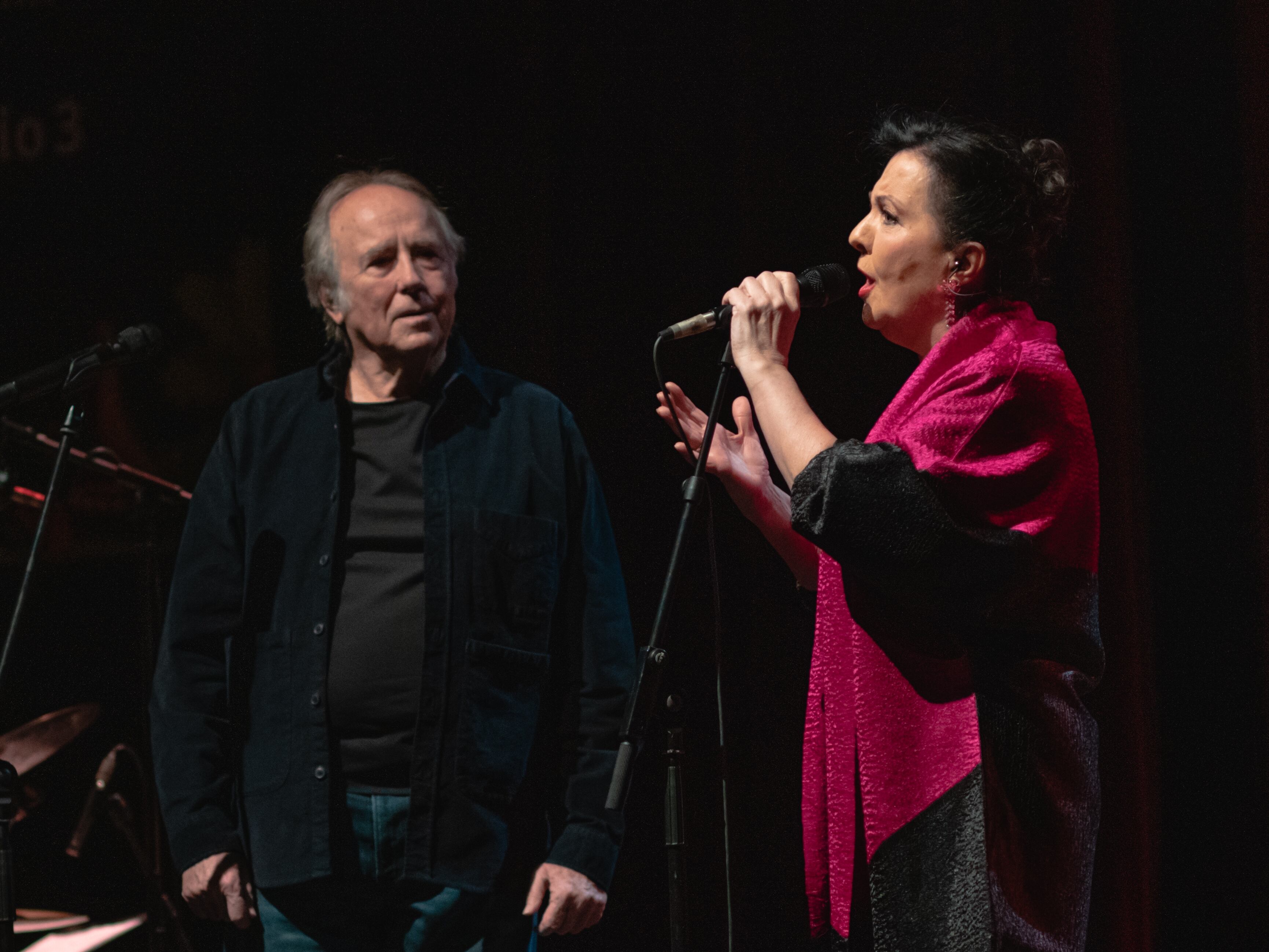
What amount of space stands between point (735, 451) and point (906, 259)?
1.43 ft

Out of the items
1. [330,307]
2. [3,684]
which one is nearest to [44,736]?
[3,684]

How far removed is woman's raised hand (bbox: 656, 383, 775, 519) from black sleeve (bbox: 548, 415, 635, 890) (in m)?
0.17

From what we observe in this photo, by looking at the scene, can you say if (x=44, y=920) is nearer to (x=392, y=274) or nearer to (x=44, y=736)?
(x=44, y=736)

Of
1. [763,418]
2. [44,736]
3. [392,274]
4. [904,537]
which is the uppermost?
[392,274]

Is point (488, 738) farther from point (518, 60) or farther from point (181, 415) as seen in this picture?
point (181, 415)

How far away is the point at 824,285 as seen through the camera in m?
1.71

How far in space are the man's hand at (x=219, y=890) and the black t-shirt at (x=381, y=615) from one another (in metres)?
0.22

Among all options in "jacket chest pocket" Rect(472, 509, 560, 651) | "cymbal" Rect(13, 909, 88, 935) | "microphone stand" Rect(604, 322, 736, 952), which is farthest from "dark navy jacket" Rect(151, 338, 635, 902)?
"cymbal" Rect(13, 909, 88, 935)

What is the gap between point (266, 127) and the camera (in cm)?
306

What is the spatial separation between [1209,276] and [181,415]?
2.71m

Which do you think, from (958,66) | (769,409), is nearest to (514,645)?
(769,409)

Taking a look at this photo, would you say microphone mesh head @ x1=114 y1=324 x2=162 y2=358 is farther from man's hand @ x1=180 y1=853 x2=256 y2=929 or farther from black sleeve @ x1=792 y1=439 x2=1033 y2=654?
black sleeve @ x1=792 y1=439 x2=1033 y2=654

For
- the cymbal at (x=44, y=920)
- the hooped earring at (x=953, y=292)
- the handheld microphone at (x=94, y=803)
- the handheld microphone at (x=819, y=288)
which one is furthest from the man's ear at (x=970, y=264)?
the cymbal at (x=44, y=920)

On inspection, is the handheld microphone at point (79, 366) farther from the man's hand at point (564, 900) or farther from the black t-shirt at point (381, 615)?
the man's hand at point (564, 900)
